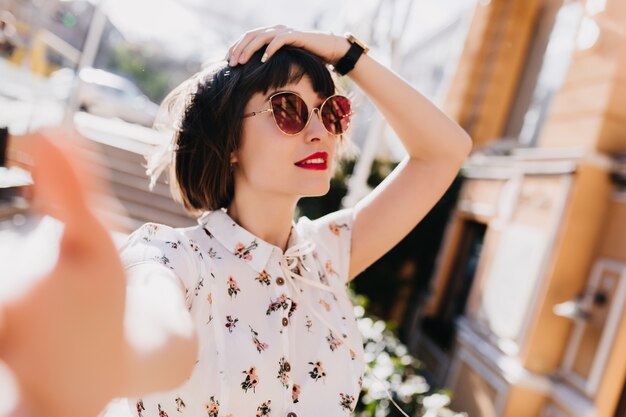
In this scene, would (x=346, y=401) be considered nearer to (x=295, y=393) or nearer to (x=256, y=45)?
(x=295, y=393)

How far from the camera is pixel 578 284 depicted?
3963mm

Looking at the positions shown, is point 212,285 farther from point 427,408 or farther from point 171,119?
point 427,408

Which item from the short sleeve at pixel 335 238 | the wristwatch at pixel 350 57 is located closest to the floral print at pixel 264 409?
the short sleeve at pixel 335 238

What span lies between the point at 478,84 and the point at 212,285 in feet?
21.8

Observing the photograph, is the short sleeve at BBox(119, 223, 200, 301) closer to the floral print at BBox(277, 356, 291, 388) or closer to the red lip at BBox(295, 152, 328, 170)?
the floral print at BBox(277, 356, 291, 388)

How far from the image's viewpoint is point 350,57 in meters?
1.57

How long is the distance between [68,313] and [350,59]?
132 centimetres

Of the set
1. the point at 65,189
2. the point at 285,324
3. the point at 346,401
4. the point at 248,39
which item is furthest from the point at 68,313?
the point at 248,39

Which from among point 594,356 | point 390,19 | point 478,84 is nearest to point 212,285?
point 594,356

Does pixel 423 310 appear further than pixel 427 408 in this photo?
Yes

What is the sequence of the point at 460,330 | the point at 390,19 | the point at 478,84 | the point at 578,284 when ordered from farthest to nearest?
the point at 478,84 < the point at 460,330 < the point at 390,19 < the point at 578,284

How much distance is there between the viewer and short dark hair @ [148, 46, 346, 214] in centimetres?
142

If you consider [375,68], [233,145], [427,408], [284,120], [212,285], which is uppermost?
[375,68]

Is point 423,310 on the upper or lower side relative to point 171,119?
lower
